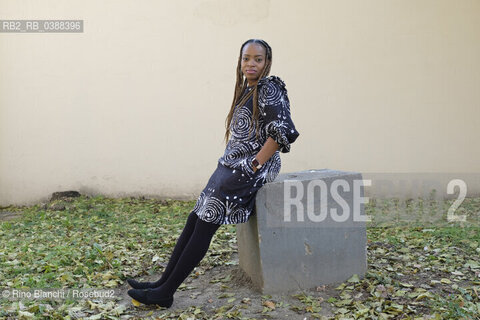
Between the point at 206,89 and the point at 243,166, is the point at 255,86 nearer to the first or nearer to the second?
the point at 243,166

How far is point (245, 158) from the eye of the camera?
10.1 feet

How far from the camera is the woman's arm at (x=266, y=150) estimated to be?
3006 mm

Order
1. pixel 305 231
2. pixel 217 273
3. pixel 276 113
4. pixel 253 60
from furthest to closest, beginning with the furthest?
1. pixel 217 273
2. pixel 305 231
3. pixel 253 60
4. pixel 276 113

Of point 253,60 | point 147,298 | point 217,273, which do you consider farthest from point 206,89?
point 147,298

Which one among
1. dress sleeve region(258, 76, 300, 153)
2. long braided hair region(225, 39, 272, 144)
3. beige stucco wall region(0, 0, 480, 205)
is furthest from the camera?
beige stucco wall region(0, 0, 480, 205)

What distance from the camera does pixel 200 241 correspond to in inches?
119

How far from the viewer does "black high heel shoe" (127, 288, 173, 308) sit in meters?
3.10

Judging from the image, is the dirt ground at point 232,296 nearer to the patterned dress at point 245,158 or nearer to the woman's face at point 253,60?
the patterned dress at point 245,158

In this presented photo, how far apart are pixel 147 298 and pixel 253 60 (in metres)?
1.58

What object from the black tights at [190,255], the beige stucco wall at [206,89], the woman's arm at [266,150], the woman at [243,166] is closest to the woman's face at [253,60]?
the woman at [243,166]

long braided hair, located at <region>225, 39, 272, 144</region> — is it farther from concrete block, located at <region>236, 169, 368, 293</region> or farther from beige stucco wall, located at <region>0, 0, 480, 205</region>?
beige stucco wall, located at <region>0, 0, 480, 205</region>

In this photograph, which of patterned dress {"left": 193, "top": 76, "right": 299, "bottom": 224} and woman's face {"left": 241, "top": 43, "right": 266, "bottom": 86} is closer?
patterned dress {"left": 193, "top": 76, "right": 299, "bottom": 224}

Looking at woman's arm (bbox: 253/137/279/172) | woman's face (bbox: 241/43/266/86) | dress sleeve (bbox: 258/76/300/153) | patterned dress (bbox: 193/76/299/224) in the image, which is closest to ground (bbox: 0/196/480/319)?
patterned dress (bbox: 193/76/299/224)

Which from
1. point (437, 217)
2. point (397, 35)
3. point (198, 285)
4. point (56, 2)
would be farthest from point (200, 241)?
point (56, 2)
